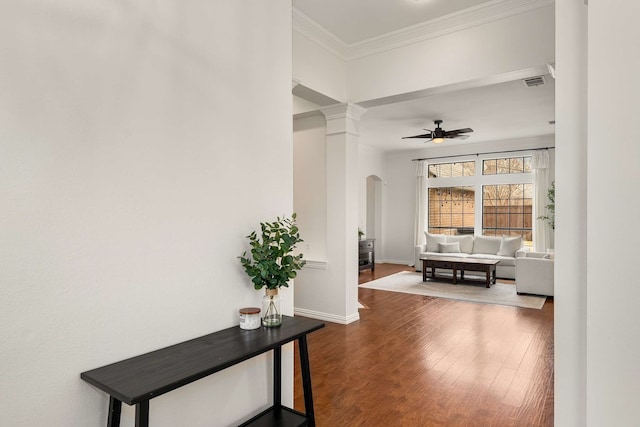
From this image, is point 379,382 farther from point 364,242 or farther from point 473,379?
point 364,242

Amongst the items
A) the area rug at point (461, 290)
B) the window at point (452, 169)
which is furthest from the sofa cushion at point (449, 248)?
the window at point (452, 169)

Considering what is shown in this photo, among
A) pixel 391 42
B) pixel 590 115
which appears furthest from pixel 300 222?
pixel 590 115

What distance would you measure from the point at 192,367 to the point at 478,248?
26.8 ft

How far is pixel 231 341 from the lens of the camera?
5.61 ft

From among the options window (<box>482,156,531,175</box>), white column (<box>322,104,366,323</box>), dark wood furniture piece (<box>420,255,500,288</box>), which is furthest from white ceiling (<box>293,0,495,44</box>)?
window (<box>482,156,531,175</box>)

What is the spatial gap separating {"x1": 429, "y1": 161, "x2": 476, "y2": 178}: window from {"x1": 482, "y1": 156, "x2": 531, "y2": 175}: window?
0.31 metres

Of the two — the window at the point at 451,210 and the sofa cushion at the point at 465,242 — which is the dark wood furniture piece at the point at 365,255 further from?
the window at the point at 451,210

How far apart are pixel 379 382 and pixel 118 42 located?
282cm

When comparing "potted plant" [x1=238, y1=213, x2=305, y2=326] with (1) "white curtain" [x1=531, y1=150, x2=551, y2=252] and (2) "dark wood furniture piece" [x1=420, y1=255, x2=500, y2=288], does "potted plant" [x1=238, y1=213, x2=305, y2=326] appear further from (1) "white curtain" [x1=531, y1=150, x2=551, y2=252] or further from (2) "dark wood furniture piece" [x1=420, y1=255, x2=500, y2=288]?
(1) "white curtain" [x1=531, y1=150, x2=551, y2=252]

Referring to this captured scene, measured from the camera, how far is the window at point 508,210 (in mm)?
A: 8492

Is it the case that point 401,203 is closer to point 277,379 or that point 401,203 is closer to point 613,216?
point 277,379

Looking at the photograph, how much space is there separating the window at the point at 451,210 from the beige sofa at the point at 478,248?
1.86 ft

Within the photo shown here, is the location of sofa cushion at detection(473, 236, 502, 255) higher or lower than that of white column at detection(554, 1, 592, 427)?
lower

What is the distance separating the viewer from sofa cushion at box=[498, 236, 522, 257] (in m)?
7.91
